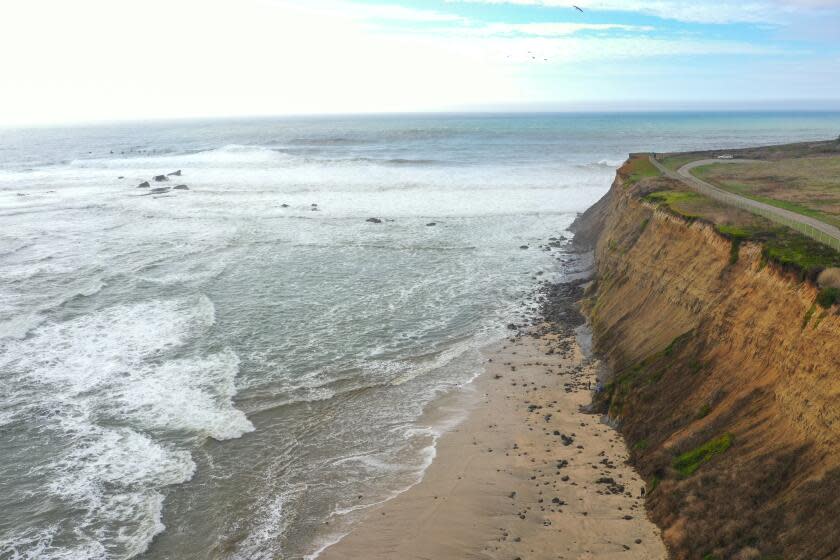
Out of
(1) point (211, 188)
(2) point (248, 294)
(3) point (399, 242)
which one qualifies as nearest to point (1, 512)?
(2) point (248, 294)

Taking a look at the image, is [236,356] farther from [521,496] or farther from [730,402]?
[730,402]

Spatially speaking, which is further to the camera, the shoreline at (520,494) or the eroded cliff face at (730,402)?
the shoreline at (520,494)

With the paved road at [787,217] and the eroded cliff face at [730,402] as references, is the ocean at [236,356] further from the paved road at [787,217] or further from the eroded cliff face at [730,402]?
the paved road at [787,217]

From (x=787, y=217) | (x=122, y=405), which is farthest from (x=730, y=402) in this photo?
(x=122, y=405)

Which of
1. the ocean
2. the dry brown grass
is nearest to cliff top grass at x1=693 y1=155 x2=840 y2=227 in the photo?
the dry brown grass

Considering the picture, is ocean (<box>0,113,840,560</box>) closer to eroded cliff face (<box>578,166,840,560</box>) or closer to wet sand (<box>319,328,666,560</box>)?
wet sand (<box>319,328,666,560</box>)

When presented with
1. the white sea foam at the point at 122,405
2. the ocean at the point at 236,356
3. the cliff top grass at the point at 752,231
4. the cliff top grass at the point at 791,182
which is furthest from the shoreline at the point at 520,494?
the cliff top grass at the point at 791,182
